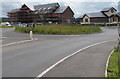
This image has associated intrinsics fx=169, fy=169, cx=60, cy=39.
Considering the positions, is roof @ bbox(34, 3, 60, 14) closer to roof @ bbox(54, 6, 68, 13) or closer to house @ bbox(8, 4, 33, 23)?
roof @ bbox(54, 6, 68, 13)

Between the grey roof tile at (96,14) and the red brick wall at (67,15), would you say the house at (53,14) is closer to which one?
the red brick wall at (67,15)

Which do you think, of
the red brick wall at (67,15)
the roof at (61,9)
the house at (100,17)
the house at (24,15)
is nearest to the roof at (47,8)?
the roof at (61,9)

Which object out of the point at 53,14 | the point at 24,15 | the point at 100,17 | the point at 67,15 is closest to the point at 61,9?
the point at 67,15

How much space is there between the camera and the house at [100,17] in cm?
7173

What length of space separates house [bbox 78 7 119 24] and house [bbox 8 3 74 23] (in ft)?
32.4

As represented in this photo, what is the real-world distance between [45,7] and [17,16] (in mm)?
17246

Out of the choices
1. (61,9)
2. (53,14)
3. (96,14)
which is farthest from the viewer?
(61,9)

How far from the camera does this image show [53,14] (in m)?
81.3

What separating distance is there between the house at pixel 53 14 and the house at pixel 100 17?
9.89 meters

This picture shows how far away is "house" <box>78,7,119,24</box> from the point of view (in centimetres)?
7173

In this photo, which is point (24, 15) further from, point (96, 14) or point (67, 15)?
point (96, 14)

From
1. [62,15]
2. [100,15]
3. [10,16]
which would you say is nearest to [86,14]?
[100,15]

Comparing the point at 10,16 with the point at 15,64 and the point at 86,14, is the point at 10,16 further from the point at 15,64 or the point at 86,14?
the point at 15,64

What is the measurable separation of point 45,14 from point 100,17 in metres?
27.1
